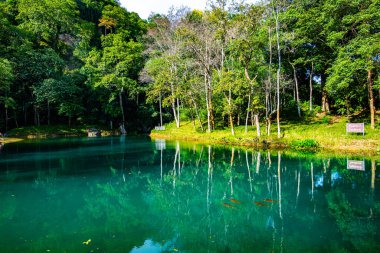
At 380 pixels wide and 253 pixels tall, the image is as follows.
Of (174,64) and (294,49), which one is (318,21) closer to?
(294,49)

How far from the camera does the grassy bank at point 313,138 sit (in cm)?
1962

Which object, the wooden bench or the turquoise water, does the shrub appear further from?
the turquoise water

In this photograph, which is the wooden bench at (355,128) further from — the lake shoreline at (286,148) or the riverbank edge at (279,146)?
the lake shoreline at (286,148)

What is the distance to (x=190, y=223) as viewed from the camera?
313 inches

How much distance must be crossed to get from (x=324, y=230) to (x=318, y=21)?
26.1 metres

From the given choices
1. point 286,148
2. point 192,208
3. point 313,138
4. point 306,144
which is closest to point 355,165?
point 306,144

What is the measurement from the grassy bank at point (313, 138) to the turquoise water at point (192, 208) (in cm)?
384

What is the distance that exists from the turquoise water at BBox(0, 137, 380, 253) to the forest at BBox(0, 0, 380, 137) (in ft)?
40.9

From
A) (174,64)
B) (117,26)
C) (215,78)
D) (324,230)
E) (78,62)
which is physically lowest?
(324,230)

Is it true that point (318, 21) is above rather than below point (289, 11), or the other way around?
below

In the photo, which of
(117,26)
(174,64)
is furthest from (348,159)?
(117,26)

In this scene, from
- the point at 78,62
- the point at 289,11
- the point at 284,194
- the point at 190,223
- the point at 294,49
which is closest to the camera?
the point at 190,223

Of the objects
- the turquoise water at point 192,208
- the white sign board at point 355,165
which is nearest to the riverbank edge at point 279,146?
the white sign board at point 355,165

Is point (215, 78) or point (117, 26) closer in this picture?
point (215, 78)
